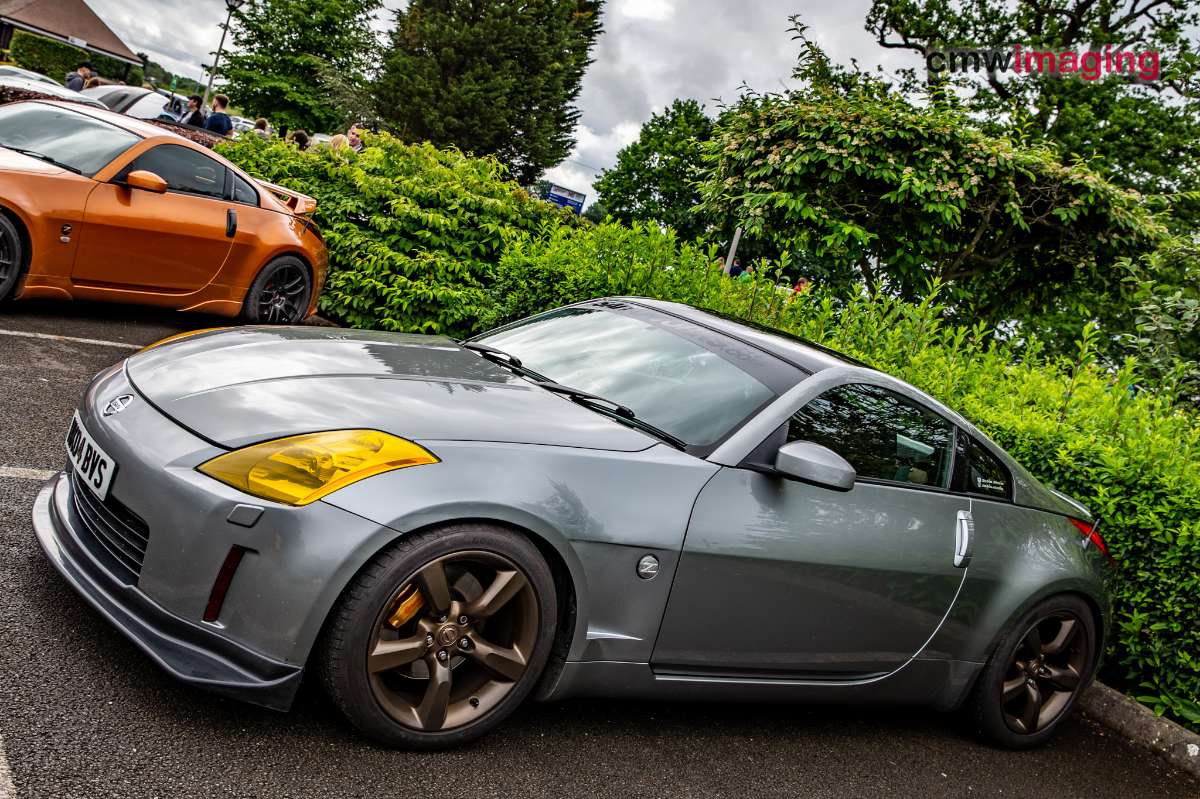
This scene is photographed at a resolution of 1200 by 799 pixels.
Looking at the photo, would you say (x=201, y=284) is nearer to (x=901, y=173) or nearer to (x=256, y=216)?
(x=256, y=216)

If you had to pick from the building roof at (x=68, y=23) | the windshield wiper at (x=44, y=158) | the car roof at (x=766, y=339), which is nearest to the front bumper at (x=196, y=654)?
the car roof at (x=766, y=339)

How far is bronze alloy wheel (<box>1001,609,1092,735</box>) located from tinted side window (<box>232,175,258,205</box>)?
22.1ft

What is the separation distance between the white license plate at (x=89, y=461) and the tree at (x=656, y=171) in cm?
3787

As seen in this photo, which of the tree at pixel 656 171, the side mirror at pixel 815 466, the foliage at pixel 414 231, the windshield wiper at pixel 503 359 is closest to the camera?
the side mirror at pixel 815 466

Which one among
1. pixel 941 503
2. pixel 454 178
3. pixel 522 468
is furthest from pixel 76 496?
pixel 454 178

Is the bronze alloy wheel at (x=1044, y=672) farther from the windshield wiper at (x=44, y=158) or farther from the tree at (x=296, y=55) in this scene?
the tree at (x=296, y=55)

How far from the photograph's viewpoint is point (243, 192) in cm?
849

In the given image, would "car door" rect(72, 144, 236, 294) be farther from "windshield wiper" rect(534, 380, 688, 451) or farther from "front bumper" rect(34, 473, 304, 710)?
"front bumper" rect(34, 473, 304, 710)

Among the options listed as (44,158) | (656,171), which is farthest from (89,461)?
(656,171)

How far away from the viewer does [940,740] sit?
4.33 metres

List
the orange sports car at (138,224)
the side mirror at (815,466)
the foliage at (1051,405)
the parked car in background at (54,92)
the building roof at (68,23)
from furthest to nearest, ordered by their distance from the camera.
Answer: the building roof at (68,23) → the parked car in background at (54,92) → the orange sports car at (138,224) → the foliage at (1051,405) → the side mirror at (815,466)

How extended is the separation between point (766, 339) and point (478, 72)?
135 ft

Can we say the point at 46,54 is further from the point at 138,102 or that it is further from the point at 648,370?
the point at 648,370

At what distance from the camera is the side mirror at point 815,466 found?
3.32 m
